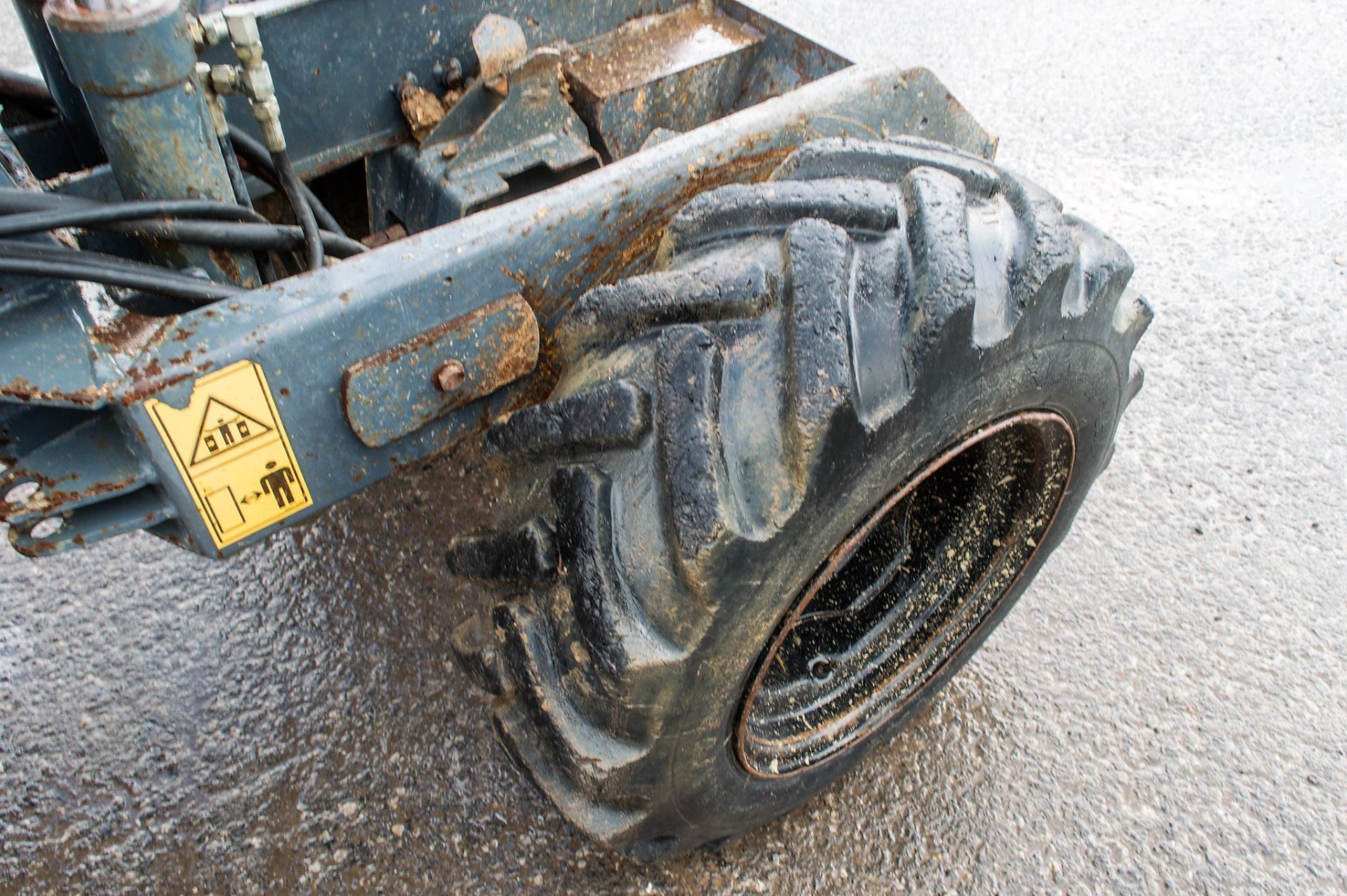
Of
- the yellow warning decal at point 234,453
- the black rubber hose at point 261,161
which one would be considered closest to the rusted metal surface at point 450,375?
the yellow warning decal at point 234,453

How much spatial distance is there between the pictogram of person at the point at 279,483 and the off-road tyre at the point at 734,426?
22cm

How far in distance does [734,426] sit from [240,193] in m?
0.74

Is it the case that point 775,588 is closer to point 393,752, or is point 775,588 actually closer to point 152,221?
point 152,221

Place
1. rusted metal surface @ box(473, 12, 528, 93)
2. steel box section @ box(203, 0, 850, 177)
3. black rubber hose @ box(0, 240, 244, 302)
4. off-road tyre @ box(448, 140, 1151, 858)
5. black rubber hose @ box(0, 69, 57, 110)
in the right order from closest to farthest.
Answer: black rubber hose @ box(0, 240, 244, 302)
off-road tyre @ box(448, 140, 1151, 858)
black rubber hose @ box(0, 69, 57, 110)
steel box section @ box(203, 0, 850, 177)
rusted metal surface @ box(473, 12, 528, 93)

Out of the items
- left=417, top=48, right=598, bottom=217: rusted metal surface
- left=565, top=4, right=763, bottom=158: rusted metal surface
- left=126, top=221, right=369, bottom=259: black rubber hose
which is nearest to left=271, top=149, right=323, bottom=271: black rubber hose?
left=126, top=221, right=369, bottom=259: black rubber hose

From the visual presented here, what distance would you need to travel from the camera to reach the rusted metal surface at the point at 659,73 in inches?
67.5

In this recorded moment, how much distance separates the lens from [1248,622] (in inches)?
75.9

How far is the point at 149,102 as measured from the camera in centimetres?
104

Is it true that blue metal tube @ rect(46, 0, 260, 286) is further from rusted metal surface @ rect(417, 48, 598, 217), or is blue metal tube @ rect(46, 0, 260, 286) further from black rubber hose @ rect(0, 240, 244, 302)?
rusted metal surface @ rect(417, 48, 598, 217)

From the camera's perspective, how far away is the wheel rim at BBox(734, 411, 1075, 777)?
1.51 m

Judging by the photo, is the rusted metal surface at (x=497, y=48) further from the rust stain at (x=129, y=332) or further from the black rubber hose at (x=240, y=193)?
the rust stain at (x=129, y=332)

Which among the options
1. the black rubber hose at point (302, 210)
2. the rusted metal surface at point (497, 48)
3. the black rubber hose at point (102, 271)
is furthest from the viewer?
the rusted metal surface at point (497, 48)

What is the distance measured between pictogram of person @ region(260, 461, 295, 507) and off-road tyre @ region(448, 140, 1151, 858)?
219 millimetres

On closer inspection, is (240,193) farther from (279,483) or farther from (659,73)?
(659,73)
